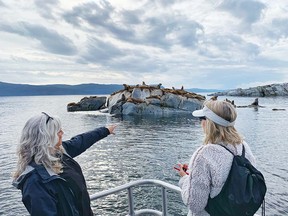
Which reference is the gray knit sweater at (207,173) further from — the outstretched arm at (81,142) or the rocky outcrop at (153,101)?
the rocky outcrop at (153,101)

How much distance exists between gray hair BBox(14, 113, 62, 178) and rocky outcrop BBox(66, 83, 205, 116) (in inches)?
1963

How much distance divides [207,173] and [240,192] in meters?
0.34

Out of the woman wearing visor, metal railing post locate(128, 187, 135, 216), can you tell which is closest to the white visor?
the woman wearing visor

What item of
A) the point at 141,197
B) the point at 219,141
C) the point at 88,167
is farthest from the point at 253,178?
the point at 88,167

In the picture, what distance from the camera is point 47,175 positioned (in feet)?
8.10

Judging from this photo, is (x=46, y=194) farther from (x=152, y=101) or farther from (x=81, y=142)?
(x=152, y=101)

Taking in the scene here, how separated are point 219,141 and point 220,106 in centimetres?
37

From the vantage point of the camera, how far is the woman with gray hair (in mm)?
2391

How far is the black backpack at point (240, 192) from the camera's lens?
2.59m

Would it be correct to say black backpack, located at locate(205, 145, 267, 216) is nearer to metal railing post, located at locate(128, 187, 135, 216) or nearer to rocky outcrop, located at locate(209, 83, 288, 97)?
metal railing post, located at locate(128, 187, 135, 216)

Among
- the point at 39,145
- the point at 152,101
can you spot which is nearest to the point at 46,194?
the point at 39,145

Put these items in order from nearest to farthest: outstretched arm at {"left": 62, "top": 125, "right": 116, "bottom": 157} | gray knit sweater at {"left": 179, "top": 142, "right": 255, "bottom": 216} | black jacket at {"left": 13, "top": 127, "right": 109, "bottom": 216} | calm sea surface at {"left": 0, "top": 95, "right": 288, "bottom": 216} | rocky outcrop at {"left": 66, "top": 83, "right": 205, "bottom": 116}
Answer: black jacket at {"left": 13, "top": 127, "right": 109, "bottom": 216}, gray knit sweater at {"left": 179, "top": 142, "right": 255, "bottom": 216}, outstretched arm at {"left": 62, "top": 125, "right": 116, "bottom": 157}, calm sea surface at {"left": 0, "top": 95, "right": 288, "bottom": 216}, rocky outcrop at {"left": 66, "top": 83, "right": 205, "bottom": 116}

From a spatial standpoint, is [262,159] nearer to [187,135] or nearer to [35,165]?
[187,135]

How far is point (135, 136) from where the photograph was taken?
105 ft
